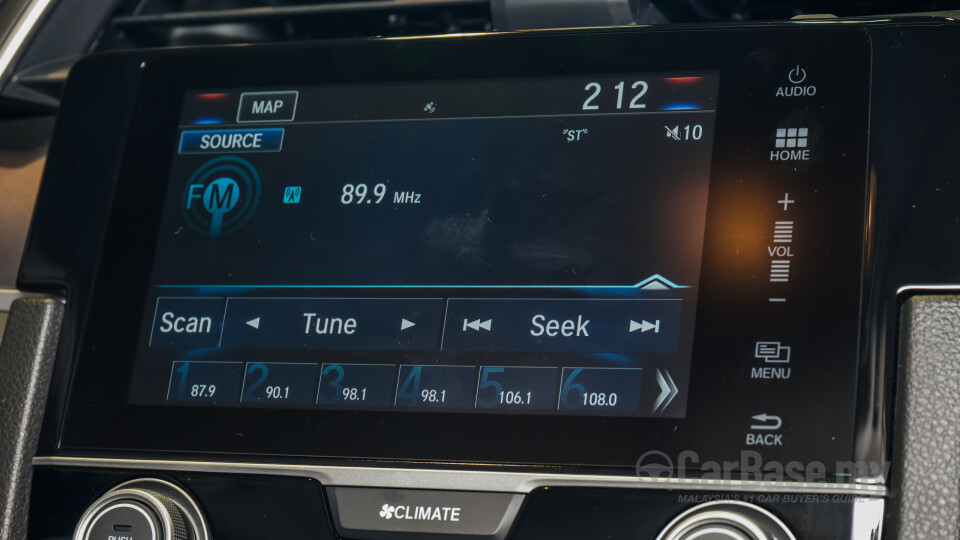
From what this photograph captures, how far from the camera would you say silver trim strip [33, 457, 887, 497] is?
655 millimetres

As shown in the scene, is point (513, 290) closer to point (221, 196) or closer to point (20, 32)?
point (221, 196)

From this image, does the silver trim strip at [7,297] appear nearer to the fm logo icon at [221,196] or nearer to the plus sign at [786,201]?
the fm logo icon at [221,196]

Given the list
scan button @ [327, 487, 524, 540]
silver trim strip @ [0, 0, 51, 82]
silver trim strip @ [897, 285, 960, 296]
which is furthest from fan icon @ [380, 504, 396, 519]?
silver trim strip @ [0, 0, 51, 82]

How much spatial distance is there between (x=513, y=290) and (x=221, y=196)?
0.24 metres

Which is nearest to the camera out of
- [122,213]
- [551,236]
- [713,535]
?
[713,535]

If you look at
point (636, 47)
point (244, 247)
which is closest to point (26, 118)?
point (244, 247)

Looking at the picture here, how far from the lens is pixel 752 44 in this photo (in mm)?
766

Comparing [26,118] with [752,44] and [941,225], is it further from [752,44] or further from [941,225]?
[941,225]

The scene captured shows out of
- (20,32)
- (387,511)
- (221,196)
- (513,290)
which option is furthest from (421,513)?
(20,32)

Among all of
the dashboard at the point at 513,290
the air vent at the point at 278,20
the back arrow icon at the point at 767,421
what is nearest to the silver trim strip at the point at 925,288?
the dashboard at the point at 513,290

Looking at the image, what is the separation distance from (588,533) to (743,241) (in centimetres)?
21

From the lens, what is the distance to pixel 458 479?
2.31ft

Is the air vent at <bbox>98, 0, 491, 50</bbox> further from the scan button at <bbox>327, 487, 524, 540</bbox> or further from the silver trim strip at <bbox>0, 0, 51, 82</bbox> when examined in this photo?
the scan button at <bbox>327, 487, 524, 540</bbox>

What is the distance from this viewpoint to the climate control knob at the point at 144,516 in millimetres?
737
